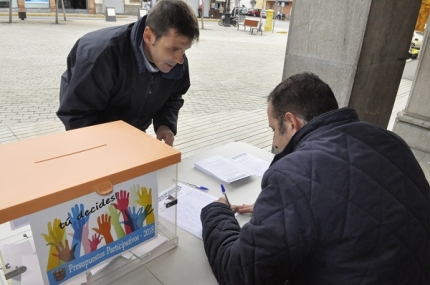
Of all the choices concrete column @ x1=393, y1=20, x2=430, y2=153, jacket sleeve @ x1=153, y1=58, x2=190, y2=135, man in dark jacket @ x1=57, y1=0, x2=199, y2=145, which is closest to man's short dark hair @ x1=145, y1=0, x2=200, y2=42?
man in dark jacket @ x1=57, y1=0, x2=199, y2=145

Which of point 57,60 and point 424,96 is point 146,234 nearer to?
point 424,96

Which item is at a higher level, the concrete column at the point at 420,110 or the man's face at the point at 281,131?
the man's face at the point at 281,131

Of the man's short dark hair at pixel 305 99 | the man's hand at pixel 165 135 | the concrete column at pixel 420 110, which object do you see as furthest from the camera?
the concrete column at pixel 420 110

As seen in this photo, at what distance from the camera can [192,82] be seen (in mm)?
7355

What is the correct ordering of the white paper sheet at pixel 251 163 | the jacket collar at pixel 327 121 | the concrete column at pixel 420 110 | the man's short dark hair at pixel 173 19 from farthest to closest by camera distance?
1. the concrete column at pixel 420 110
2. the white paper sheet at pixel 251 163
3. the man's short dark hair at pixel 173 19
4. the jacket collar at pixel 327 121

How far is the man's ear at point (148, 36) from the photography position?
5.55ft

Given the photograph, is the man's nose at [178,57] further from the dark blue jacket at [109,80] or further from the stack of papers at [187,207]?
the stack of papers at [187,207]

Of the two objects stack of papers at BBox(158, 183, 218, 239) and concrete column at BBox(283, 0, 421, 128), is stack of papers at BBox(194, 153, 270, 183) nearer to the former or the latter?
stack of papers at BBox(158, 183, 218, 239)

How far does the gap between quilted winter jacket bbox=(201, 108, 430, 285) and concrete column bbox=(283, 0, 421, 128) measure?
1.97 metres

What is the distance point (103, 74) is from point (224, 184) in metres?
0.79

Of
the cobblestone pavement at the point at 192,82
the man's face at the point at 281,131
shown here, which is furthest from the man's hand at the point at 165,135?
the cobblestone pavement at the point at 192,82

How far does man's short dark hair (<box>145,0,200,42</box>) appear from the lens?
5.25 feet

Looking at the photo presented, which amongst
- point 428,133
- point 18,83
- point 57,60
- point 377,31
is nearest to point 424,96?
point 428,133

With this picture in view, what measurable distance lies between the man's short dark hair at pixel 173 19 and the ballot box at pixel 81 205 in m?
0.61
